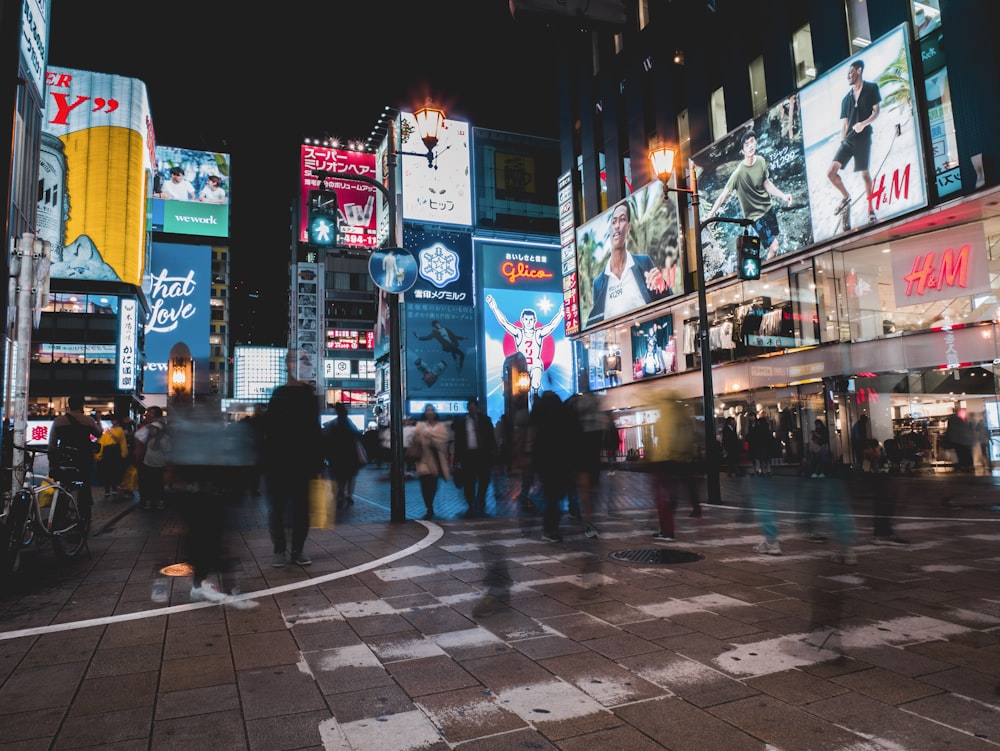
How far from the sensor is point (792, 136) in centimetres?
2112

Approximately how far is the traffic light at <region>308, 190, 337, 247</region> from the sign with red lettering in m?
17.3

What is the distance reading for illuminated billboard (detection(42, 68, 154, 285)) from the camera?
48.2 meters

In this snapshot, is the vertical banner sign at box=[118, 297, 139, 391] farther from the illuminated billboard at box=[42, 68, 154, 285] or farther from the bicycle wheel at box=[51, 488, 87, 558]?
the bicycle wheel at box=[51, 488, 87, 558]

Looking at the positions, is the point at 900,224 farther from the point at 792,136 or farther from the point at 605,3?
the point at 605,3

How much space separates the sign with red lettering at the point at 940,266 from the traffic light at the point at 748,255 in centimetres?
461

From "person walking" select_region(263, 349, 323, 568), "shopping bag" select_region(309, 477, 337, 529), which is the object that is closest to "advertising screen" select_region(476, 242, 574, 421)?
"shopping bag" select_region(309, 477, 337, 529)

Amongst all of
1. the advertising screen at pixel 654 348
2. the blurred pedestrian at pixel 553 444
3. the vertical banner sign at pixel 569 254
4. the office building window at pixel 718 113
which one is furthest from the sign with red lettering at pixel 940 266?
the blurred pedestrian at pixel 553 444

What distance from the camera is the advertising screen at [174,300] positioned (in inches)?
2435

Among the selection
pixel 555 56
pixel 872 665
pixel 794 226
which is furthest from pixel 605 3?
pixel 555 56

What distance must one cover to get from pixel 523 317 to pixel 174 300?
120 ft

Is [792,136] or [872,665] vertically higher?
[792,136]

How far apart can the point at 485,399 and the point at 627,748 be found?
1690 inches

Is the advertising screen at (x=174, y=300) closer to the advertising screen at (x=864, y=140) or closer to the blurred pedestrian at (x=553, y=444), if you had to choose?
the advertising screen at (x=864, y=140)

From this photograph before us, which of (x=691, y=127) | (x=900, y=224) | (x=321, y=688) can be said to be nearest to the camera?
(x=321, y=688)
